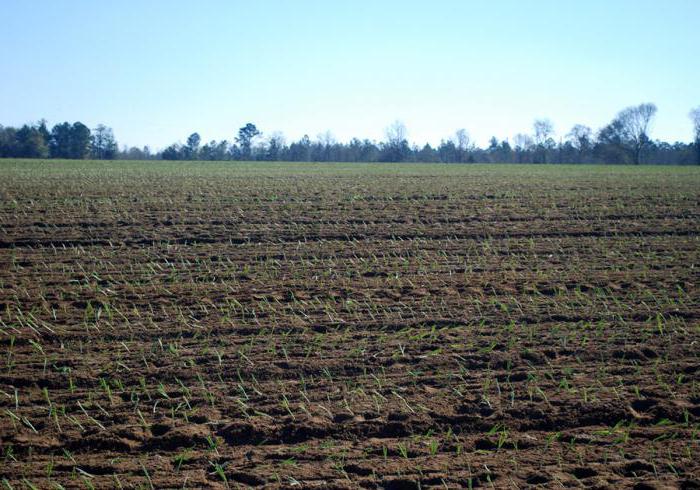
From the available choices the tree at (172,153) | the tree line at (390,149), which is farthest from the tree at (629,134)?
the tree at (172,153)

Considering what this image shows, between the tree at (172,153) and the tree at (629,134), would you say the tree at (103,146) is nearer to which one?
the tree at (172,153)

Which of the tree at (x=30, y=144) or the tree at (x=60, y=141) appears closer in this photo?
the tree at (x=30, y=144)

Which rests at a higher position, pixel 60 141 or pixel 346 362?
pixel 60 141

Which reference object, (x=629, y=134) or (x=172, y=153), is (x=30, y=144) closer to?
(x=172, y=153)

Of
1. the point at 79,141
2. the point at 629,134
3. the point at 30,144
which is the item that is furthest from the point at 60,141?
the point at 629,134

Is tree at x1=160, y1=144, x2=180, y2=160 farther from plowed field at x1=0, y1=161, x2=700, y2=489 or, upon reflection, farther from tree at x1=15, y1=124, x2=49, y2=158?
plowed field at x1=0, y1=161, x2=700, y2=489

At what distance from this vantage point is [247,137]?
10825 cm

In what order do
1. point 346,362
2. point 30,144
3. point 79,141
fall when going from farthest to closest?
point 79,141 → point 30,144 → point 346,362

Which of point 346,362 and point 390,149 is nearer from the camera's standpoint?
point 346,362

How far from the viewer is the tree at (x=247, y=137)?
336ft

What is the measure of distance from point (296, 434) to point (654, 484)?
89.3 inches

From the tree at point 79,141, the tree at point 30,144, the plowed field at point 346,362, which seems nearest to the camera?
the plowed field at point 346,362

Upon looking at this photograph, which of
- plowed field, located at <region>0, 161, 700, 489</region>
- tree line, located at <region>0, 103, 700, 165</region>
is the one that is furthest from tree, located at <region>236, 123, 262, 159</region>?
plowed field, located at <region>0, 161, 700, 489</region>

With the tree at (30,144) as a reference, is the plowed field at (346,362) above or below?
below
